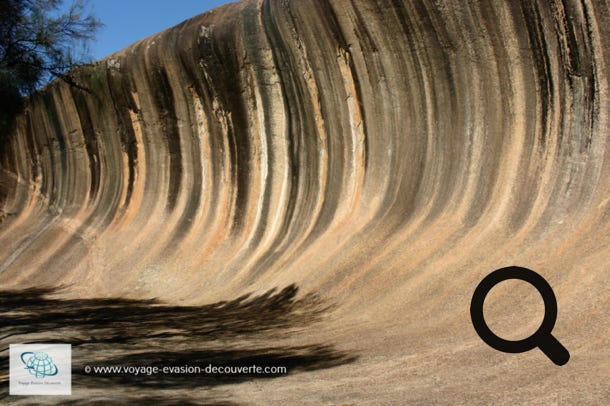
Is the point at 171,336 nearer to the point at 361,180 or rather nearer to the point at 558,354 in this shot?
the point at 558,354

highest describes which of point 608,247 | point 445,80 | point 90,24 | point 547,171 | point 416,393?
point 90,24

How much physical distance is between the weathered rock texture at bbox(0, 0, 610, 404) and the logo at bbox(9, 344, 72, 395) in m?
1.26

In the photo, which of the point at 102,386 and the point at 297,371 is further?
the point at 297,371

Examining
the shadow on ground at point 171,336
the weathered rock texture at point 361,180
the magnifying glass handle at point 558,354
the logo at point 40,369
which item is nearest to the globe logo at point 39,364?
the logo at point 40,369

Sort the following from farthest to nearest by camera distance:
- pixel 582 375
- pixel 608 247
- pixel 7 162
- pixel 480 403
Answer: pixel 7 162
pixel 608 247
pixel 582 375
pixel 480 403

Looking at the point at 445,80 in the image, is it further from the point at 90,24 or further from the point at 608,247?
the point at 90,24

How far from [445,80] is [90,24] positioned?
487cm

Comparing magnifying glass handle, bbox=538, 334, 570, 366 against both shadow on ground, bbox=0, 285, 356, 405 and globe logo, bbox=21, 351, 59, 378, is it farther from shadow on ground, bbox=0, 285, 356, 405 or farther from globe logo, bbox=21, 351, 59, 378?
globe logo, bbox=21, 351, 59, 378

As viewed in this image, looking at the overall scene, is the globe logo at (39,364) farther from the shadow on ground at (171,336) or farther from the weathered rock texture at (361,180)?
the weathered rock texture at (361,180)

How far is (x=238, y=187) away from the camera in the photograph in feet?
49.4

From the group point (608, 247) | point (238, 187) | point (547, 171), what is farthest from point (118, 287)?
point (608, 247)

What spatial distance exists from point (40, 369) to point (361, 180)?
23.1 ft

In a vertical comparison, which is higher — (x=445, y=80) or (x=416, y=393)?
(x=445, y=80)

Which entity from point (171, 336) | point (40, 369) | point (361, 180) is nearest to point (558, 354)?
point (40, 369)
